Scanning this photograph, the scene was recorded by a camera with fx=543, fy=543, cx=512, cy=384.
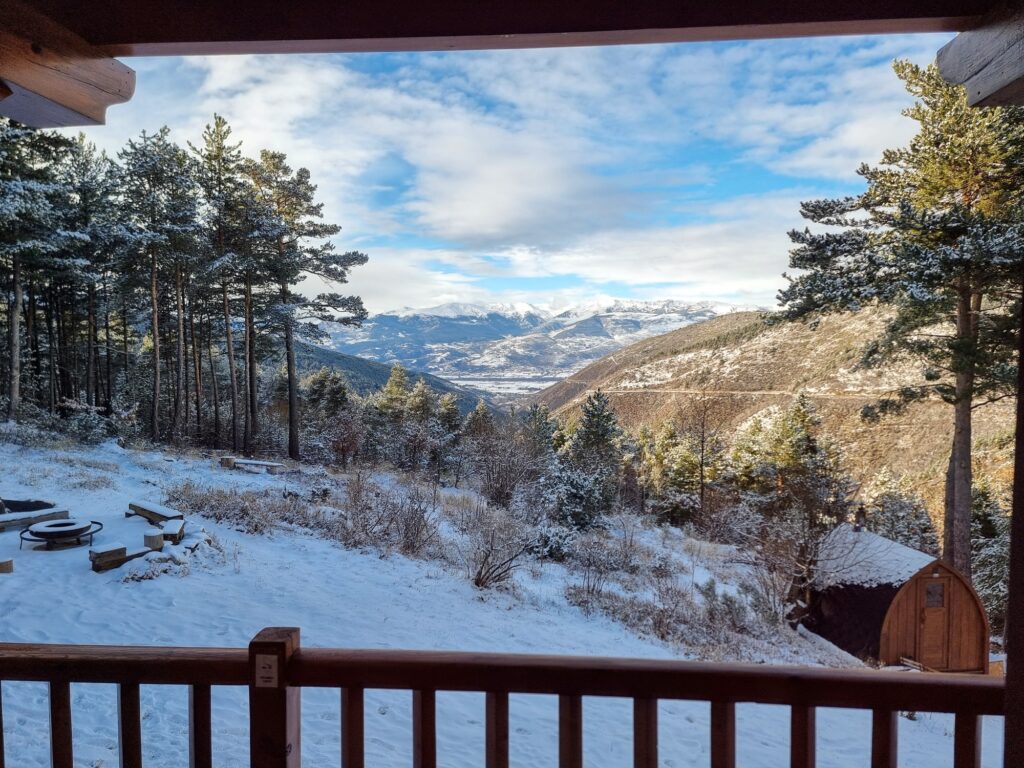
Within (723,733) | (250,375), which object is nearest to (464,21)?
(723,733)

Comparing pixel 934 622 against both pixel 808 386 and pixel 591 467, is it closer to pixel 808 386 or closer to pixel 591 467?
pixel 591 467

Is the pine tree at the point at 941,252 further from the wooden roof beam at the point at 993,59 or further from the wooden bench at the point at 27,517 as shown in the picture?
the wooden bench at the point at 27,517

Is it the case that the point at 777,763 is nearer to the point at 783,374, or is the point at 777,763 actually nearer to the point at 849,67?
the point at 849,67

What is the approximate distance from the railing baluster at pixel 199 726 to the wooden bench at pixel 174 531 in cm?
682

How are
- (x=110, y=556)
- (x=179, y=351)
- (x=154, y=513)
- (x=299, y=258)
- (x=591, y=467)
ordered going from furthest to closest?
(x=591, y=467) < (x=179, y=351) < (x=299, y=258) < (x=154, y=513) < (x=110, y=556)

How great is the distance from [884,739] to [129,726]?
2038 mm

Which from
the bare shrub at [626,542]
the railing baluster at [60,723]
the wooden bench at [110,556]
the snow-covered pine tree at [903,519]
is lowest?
the snow-covered pine tree at [903,519]

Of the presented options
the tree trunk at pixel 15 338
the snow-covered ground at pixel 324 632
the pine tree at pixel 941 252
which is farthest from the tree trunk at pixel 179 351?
the pine tree at pixel 941 252

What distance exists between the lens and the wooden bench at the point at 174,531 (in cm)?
721

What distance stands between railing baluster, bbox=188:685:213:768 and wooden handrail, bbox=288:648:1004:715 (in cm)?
28

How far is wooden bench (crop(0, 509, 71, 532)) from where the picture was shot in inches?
304

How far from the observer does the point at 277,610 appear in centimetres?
600

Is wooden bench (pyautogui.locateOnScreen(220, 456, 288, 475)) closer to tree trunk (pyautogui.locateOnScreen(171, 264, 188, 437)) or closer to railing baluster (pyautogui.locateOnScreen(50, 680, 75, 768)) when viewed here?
tree trunk (pyautogui.locateOnScreen(171, 264, 188, 437))

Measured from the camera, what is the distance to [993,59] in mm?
1325
